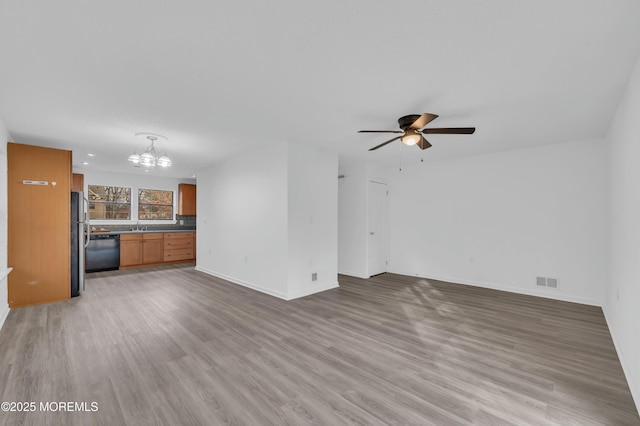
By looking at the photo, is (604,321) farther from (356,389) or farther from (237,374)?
(237,374)

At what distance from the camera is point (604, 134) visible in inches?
152

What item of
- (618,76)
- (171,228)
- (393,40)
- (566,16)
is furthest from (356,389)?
(171,228)

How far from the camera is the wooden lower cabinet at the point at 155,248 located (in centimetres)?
673

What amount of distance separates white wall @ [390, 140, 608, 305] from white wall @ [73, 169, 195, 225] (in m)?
6.45

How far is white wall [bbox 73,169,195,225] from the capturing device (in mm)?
7012

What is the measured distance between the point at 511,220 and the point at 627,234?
2.51 metres

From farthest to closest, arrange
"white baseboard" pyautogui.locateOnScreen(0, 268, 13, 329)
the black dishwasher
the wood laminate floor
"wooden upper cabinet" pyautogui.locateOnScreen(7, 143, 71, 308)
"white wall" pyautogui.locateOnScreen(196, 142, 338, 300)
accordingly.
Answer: the black dishwasher
"white wall" pyautogui.locateOnScreen(196, 142, 338, 300)
"wooden upper cabinet" pyautogui.locateOnScreen(7, 143, 71, 308)
"white baseboard" pyautogui.locateOnScreen(0, 268, 13, 329)
the wood laminate floor

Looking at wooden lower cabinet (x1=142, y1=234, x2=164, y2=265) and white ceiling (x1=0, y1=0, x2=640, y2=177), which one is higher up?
white ceiling (x1=0, y1=0, x2=640, y2=177)

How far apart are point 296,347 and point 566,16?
10.3ft

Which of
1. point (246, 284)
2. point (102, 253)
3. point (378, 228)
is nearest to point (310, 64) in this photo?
point (246, 284)

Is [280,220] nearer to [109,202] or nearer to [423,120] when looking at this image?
[423,120]

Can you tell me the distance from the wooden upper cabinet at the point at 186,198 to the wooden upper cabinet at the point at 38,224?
3794mm

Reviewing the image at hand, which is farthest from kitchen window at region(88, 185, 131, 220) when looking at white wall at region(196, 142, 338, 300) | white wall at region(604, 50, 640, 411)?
white wall at region(604, 50, 640, 411)

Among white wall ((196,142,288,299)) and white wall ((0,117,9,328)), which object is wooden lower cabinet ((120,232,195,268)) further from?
white wall ((0,117,9,328))
